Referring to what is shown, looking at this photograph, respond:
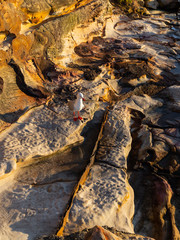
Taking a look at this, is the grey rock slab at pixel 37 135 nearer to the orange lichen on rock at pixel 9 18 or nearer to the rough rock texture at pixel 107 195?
the rough rock texture at pixel 107 195

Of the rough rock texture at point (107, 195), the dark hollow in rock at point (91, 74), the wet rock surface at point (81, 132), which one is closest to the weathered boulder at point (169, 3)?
the wet rock surface at point (81, 132)

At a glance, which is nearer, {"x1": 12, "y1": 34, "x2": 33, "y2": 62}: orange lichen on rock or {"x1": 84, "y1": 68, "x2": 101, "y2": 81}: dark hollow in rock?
{"x1": 12, "y1": 34, "x2": 33, "y2": 62}: orange lichen on rock

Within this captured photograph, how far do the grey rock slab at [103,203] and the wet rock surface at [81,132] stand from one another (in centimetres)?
1

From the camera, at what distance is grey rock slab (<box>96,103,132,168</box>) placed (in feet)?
13.6

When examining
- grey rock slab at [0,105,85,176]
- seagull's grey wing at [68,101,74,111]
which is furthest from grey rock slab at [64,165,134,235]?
seagull's grey wing at [68,101,74,111]

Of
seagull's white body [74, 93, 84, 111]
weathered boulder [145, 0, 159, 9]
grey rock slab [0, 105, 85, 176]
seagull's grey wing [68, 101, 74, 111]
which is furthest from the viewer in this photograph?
weathered boulder [145, 0, 159, 9]

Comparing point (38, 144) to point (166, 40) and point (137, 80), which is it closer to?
point (137, 80)

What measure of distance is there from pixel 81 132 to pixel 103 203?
66.7 inches

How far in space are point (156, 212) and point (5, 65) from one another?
14.7 feet

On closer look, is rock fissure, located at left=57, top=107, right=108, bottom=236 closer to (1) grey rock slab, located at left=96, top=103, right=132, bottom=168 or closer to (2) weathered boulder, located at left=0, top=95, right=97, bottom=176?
(1) grey rock slab, located at left=96, top=103, right=132, bottom=168

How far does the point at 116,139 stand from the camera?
4.54 metres

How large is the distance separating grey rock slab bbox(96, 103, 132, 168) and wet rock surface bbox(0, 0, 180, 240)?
2 cm

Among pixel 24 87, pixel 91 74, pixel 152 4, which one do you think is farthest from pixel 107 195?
pixel 152 4

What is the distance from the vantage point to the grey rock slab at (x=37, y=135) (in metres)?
3.88
